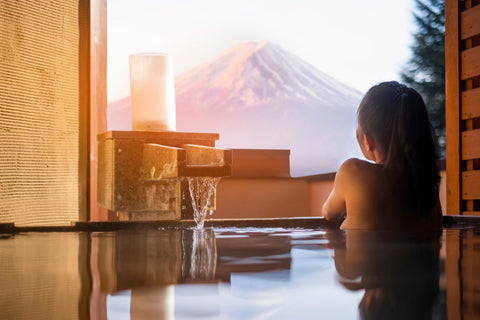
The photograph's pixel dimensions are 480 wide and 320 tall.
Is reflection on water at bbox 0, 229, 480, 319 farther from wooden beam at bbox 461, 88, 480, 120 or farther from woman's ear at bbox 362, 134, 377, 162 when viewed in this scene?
wooden beam at bbox 461, 88, 480, 120

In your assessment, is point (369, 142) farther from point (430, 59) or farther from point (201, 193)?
point (430, 59)

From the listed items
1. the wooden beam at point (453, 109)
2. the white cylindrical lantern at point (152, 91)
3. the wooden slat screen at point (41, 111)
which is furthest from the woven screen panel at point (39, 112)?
the wooden beam at point (453, 109)

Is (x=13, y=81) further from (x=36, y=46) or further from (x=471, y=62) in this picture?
(x=471, y=62)

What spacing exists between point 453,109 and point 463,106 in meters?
0.08

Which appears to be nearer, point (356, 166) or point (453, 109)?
point (356, 166)

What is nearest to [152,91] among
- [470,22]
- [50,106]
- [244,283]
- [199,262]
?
[50,106]

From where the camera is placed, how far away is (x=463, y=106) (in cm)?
350

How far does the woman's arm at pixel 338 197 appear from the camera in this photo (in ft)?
6.09

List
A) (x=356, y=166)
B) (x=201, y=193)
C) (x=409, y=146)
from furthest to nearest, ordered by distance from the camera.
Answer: (x=201, y=193)
(x=356, y=166)
(x=409, y=146)

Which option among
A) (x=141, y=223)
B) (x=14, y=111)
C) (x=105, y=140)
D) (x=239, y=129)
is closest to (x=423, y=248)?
(x=141, y=223)

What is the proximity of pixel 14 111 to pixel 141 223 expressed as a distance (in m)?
0.98

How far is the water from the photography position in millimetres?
2449

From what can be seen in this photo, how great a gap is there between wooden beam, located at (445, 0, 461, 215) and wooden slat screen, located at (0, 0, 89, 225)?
2.53m

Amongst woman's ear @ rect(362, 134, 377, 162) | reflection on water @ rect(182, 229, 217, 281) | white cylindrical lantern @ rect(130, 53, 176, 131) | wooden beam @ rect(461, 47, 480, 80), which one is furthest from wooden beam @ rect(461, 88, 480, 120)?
reflection on water @ rect(182, 229, 217, 281)
